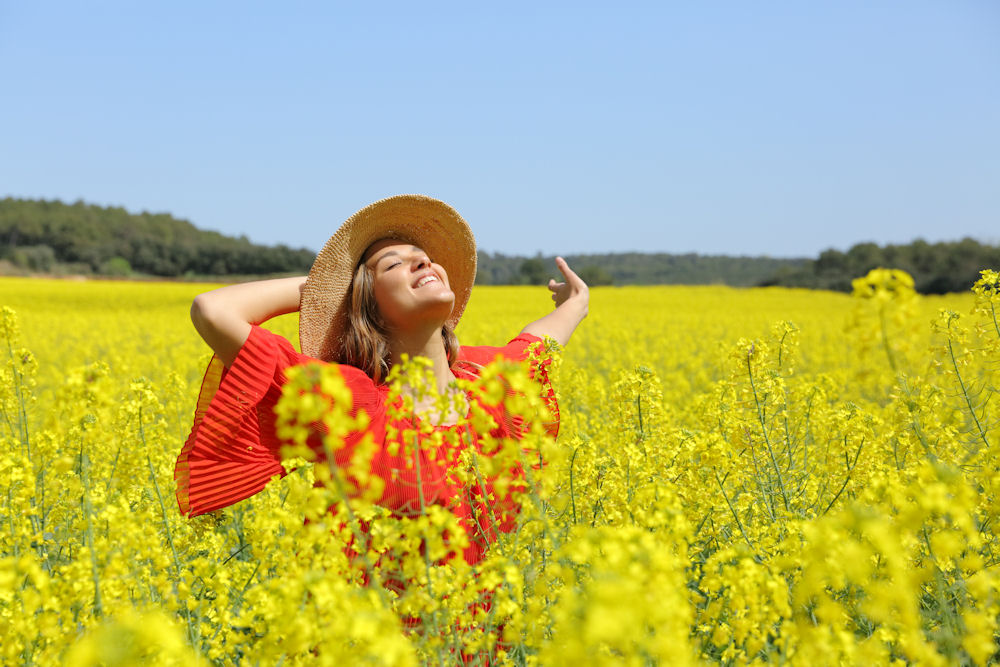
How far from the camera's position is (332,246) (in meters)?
2.83

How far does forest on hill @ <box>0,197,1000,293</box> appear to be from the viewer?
36156 mm

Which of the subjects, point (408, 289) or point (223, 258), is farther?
point (223, 258)

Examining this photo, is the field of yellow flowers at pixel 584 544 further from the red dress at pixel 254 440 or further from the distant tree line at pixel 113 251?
the distant tree line at pixel 113 251

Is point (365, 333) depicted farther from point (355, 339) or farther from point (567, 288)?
point (567, 288)

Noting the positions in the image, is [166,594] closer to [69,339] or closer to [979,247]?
[69,339]

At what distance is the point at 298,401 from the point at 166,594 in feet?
2.29

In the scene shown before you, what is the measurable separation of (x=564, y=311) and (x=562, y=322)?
10 cm

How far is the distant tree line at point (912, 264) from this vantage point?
30.9 meters

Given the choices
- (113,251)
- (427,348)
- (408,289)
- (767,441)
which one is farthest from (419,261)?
(113,251)

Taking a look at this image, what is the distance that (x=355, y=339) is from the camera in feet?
9.06

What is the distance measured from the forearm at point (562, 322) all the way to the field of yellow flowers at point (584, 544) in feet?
1.54

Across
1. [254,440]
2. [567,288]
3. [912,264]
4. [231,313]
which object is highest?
[912,264]

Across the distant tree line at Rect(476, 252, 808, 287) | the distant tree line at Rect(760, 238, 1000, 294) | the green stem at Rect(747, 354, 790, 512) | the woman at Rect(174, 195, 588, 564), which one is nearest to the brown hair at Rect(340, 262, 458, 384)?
the woman at Rect(174, 195, 588, 564)

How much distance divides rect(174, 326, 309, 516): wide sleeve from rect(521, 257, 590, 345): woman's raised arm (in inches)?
41.3
